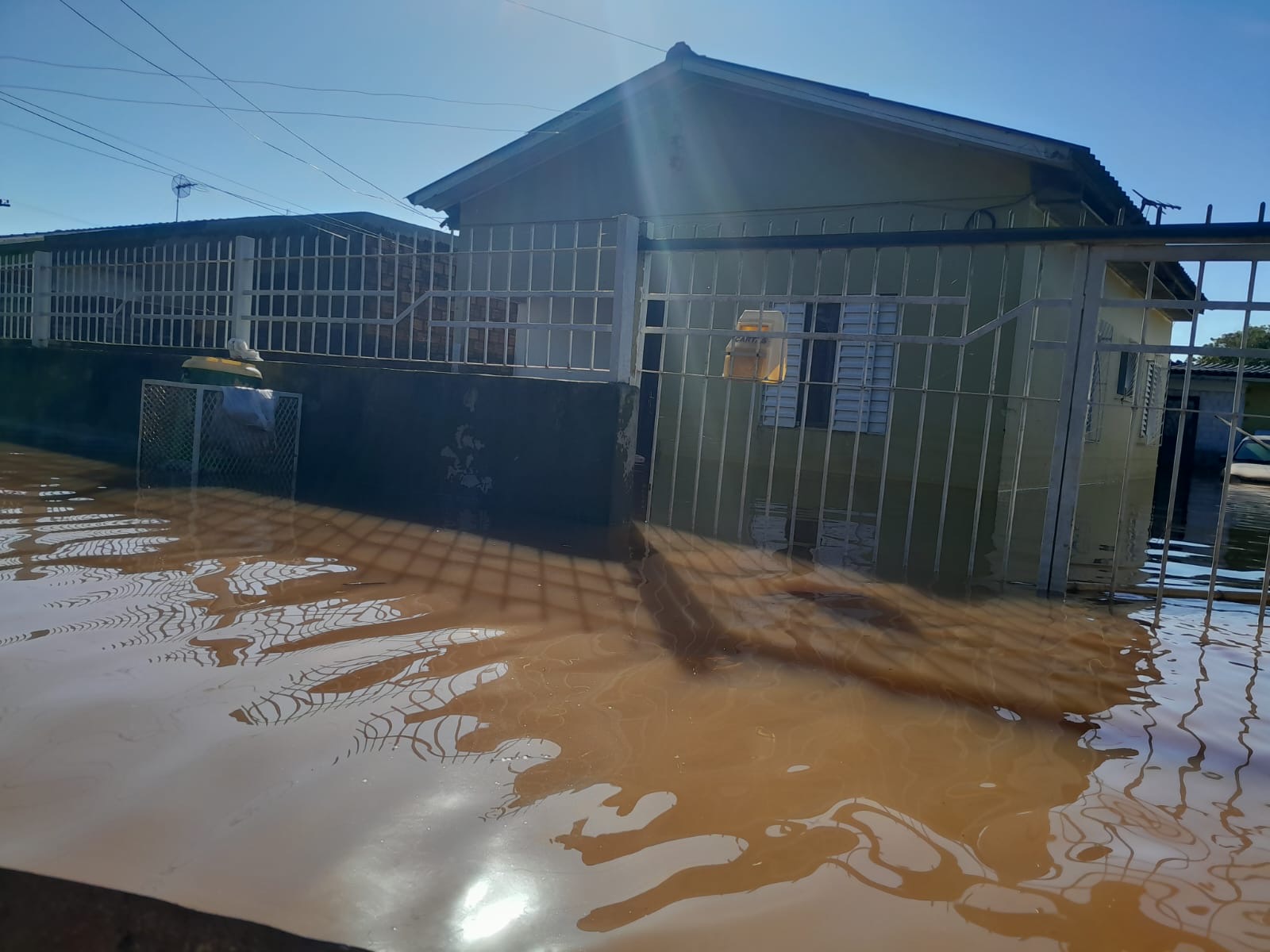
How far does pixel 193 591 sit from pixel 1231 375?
23.8 meters

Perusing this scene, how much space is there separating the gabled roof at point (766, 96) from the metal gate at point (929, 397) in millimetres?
962

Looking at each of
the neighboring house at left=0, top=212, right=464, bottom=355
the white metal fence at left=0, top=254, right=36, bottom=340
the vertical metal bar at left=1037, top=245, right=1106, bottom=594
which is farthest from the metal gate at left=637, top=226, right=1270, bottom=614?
the white metal fence at left=0, top=254, right=36, bottom=340

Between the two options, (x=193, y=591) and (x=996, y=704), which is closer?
(x=996, y=704)

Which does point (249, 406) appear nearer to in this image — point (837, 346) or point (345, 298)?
point (345, 298)

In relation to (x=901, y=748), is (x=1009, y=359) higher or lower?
higher

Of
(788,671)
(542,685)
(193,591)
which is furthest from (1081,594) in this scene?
(193,591)

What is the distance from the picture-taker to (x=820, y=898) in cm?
174

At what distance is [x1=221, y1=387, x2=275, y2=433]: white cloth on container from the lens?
6707mm

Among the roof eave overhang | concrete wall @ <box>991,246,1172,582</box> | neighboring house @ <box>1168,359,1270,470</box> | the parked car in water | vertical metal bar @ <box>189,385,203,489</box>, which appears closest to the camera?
concrete wall @ <box>991,246,1172,582</box>

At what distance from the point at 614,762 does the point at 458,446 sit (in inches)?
176

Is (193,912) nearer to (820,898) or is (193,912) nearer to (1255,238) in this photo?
(820,898)

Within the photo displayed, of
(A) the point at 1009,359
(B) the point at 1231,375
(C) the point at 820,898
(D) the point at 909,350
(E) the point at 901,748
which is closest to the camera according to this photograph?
(C) the point at 820,898

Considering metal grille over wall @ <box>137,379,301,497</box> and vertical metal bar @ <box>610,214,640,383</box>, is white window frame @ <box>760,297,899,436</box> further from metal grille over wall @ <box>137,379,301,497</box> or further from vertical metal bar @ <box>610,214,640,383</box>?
metal grille over wall @ <box>137,379,301,497</box>

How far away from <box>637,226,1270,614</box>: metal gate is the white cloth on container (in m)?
3.15
